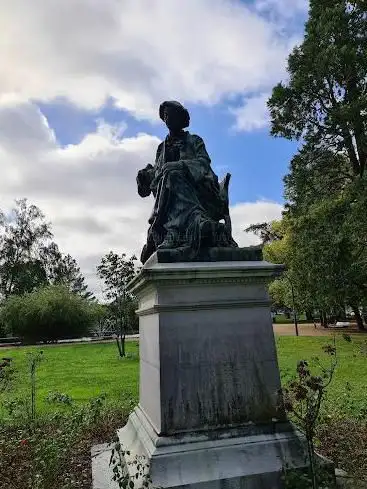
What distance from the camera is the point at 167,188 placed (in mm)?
4016

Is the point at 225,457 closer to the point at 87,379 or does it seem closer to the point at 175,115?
the point at 175,115

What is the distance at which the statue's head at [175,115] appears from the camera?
4660 millimetres

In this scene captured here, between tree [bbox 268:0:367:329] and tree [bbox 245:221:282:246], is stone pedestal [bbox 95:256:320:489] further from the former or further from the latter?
tree [bbox 245:221:282:246]

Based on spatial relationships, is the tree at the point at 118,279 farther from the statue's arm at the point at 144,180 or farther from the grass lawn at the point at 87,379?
the statue's arm at the point at 144,180

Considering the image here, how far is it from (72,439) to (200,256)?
300 centimetres

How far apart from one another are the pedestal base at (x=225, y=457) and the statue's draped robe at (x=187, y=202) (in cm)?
151

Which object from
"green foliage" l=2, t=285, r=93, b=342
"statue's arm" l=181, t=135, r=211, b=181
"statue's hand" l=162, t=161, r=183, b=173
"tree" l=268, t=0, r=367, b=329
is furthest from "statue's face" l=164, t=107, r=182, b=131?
"green foliage" l=2, t=285, r=93, b=342

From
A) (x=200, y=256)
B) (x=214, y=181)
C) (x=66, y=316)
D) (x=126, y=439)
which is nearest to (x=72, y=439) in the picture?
(x=126, y=439)

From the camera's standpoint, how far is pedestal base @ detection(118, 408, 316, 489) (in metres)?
2.94

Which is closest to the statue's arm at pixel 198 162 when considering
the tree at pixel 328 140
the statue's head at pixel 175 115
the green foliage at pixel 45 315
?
the statue's head at pixel 175 115

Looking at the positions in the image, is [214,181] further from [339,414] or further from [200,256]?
[339,414]

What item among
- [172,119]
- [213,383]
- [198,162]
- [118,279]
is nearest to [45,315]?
[118,279]

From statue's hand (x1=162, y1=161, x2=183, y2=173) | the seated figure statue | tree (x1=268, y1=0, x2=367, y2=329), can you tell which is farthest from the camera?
tree (x1=268, y1=0, x2=367, y2=329)

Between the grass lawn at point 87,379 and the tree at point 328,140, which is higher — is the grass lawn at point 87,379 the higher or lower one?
the lower one
